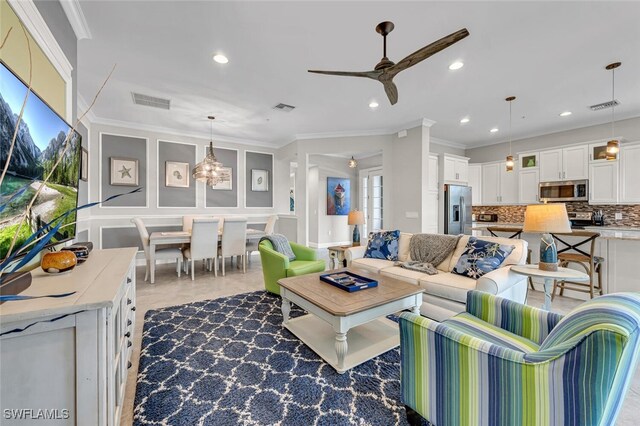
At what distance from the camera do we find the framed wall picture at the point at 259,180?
6371mm

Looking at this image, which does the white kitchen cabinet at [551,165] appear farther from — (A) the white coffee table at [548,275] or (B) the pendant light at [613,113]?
(A) the white coffee table at [548,275]

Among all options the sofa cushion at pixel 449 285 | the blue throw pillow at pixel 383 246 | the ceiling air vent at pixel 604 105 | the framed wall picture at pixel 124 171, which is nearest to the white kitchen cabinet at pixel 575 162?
the ceiling air vent at pixel 604 105

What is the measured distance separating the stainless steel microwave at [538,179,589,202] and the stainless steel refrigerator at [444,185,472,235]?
1.30 m

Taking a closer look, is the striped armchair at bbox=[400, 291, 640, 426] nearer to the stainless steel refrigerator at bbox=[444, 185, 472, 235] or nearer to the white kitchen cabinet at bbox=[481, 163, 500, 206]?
the stainless steel refrigerator at bbox=[444, 185, 472, 235]

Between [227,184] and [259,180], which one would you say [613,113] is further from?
[227,184]

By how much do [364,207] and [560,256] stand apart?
4946 millimetres

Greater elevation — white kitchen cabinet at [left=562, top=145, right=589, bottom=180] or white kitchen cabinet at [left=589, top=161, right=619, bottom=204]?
white kitchen cabinet at [left=562, top=145, right=589, bottom=180]

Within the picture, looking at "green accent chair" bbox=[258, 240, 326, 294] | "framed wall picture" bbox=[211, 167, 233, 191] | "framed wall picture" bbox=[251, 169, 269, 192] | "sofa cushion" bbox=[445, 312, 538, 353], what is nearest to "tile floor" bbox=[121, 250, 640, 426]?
"green accent chair" bbox=[258, 240, 326, 294]

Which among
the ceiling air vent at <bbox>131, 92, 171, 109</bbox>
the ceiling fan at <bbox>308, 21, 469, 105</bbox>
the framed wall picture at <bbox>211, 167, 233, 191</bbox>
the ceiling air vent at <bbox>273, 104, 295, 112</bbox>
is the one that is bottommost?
the framed wall picture at <bbox>211, 167, 233, 191</bbox>

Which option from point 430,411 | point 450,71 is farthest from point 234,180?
point 430,411

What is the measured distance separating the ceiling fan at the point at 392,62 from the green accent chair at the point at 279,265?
1.99m

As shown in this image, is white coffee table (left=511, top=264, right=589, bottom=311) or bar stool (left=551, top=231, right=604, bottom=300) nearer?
white coffee table (left=511, top=264, right=589, bottom=311)

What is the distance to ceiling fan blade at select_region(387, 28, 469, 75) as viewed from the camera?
1.72m

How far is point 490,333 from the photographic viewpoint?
155 centimetres
